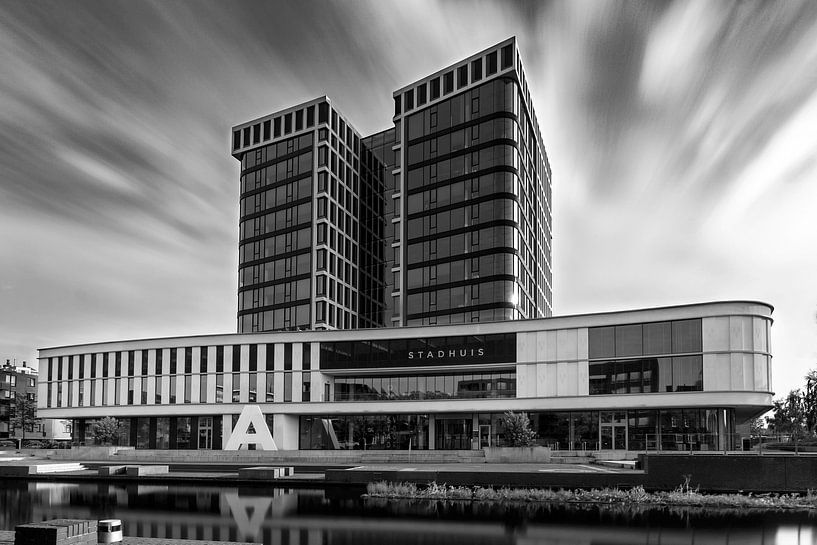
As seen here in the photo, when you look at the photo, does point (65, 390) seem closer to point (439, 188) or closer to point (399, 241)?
point (399, 241)

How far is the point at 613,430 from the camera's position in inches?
2400

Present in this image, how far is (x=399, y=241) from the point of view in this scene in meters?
95.6

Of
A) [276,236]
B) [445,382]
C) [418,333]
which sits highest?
[276,236]

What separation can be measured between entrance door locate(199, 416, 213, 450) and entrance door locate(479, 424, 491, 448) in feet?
82.4

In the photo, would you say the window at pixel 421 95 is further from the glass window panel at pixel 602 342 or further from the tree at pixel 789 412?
the tree at pixel 789 412

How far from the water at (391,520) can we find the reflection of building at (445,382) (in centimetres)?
2673

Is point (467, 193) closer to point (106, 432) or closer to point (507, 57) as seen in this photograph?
point (507, 57)

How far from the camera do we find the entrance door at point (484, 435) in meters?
66.2

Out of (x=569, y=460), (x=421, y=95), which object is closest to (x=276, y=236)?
(x=421, y=95)

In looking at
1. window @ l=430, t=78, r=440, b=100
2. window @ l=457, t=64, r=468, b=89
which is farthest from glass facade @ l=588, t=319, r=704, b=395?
window @ l=430, t=78, r=440, b=100

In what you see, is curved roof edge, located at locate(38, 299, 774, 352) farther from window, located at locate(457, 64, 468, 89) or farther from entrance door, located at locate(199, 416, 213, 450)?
window, located at locate(457, 64, 468, 89)

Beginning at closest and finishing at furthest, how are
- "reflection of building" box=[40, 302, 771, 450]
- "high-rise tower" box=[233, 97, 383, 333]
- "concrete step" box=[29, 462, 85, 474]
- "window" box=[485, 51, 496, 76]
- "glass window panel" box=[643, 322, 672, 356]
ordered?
1. "concrete step" box=[29, 462, 85, 474]
2. "reflection of building" box=[40, 302, 771, 450]
3. "glass window panel" box=[643, 322, 672, 356]
4. "window" box=[485, 51, 496, 76]
5. "high-rise tower" box=[233, 97, 383, 333]

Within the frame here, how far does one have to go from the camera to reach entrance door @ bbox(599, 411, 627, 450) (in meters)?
60.5

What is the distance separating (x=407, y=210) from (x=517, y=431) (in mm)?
44633
